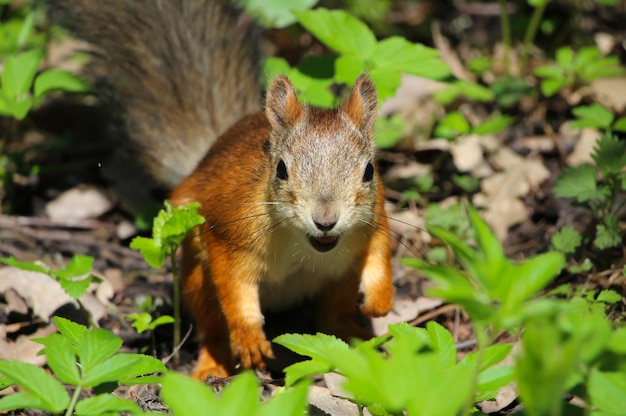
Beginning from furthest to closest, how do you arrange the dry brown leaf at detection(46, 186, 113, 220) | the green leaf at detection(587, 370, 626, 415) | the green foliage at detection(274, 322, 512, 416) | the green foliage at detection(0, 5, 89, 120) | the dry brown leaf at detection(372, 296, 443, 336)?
the dry brown leaf at detection(46, 186, 113, 220) → the green foliage at detection(0, 5, 89, 120) → the dry brown leaf at detection(372, 296, 443, 336) → the green leaf at detection(587, 370, 626, 415) → the green foliage at detection(274, 322, 512, 416)

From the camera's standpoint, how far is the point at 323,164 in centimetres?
279

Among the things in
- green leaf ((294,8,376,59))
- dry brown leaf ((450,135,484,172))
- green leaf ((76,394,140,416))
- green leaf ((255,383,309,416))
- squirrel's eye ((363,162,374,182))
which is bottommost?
dry brown leaf ((450,135,484,172))

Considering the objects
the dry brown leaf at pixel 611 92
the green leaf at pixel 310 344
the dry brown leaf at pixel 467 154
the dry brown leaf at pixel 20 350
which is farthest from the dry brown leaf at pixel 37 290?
the dry brown leaf at pixel 611 92

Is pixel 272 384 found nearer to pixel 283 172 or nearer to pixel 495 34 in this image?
pixel 283 172

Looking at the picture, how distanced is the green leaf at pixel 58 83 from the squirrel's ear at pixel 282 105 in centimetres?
148

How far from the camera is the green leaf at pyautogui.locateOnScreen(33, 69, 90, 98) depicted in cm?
407

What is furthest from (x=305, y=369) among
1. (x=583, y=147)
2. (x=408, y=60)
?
(x=583, y=147)

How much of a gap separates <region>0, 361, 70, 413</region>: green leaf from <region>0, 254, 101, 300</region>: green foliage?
2.71 ft

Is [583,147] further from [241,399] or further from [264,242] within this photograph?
[241,399]

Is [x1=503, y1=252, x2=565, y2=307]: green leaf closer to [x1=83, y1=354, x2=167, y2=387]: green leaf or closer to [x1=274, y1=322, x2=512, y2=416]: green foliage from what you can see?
[x1=274, y1=322, x2=512, y2=416]: green foliage

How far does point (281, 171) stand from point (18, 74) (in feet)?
5.85

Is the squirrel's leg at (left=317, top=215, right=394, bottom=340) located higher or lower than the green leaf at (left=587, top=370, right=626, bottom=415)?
lower

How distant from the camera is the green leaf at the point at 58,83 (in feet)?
13.3

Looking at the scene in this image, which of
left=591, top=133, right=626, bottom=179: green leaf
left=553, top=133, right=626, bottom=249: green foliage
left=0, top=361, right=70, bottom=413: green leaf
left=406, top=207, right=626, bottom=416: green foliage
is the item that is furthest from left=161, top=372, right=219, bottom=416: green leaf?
left=591, top=133, right=626, bottom=179: green leaf
